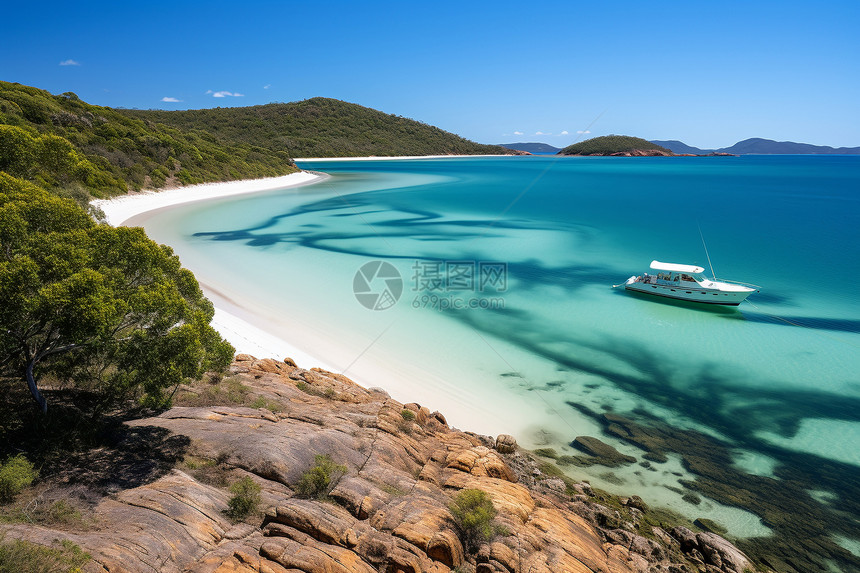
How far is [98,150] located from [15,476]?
59633mm

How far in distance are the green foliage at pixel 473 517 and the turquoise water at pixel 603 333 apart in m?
5.51

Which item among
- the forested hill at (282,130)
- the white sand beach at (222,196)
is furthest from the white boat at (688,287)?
the forested hill at (282,130)

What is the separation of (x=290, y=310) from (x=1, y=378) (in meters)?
14.3

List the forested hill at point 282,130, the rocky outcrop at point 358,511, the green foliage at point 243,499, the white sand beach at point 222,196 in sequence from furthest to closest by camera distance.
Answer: the forested hill at point 282,130, the white sand beach at point 222,196, the green foliage at point 243,499, the rocky outcrop at point 358,511

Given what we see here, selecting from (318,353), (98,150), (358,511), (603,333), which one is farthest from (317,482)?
(98,150)

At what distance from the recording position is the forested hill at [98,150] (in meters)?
27.4

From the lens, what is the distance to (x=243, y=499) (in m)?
8.57

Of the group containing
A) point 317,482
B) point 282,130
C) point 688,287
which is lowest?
point 688,287

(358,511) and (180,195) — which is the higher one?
(180,195)

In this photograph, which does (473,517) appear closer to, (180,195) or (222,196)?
(180,195)

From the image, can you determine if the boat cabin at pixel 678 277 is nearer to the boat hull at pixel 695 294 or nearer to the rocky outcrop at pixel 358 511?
the boat hull at pixel 695 294

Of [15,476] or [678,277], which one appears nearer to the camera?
[15,476]

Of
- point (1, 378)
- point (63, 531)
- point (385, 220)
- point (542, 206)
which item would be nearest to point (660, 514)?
point (63, 531)

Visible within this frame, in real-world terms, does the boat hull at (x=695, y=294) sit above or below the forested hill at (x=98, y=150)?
below
